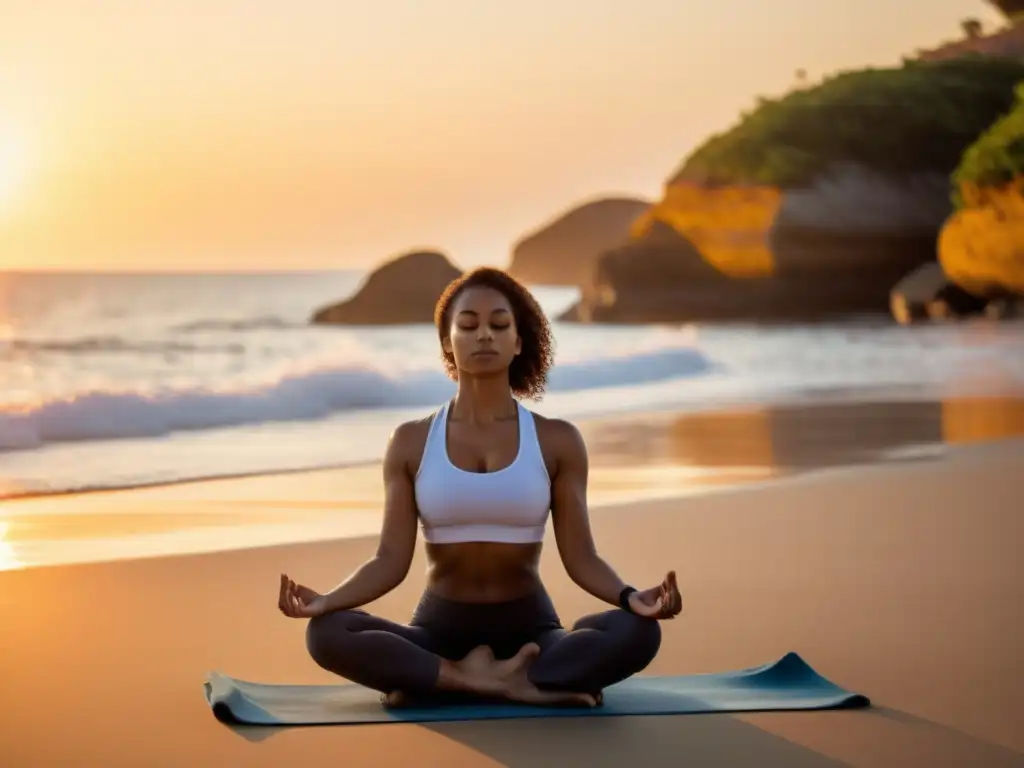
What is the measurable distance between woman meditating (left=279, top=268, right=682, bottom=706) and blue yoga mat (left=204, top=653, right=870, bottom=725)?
7cm

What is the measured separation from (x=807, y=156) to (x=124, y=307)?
105ft

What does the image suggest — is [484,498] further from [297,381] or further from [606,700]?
[297,381]

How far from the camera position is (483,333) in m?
4.74

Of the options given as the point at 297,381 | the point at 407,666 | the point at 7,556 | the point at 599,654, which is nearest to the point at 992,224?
the point at 297,381

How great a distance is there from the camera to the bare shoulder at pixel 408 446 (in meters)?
4.78

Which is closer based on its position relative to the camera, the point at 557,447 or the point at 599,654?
the point at 599,654

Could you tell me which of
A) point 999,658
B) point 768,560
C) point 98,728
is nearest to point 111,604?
point 98,728

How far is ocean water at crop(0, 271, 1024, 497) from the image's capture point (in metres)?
12.4

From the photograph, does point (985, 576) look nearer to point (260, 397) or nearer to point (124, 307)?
point (260, 397)

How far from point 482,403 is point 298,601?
0.80 meters

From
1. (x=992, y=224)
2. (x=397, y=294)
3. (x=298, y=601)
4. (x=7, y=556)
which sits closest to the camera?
(x=298, y=601)

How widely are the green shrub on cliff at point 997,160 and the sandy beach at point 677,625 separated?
122 ft

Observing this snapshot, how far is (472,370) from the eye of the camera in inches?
187

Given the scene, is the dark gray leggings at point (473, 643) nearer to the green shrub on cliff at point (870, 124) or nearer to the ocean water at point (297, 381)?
the ocean water at point (297, 381)
